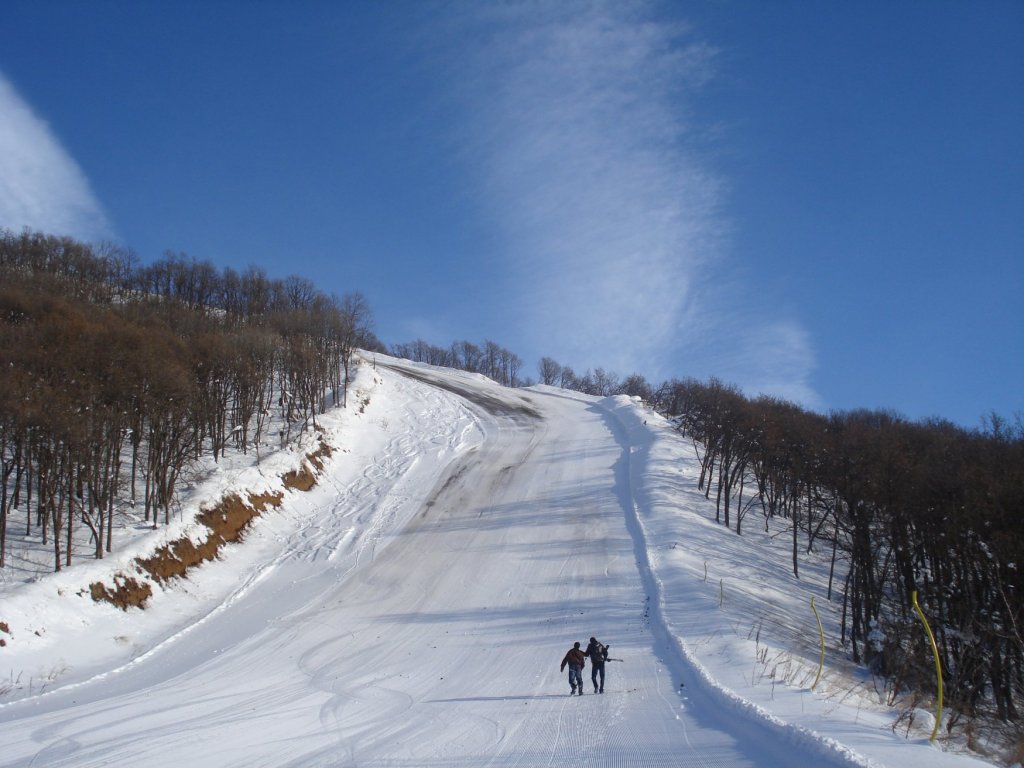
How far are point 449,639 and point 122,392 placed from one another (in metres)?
17.2

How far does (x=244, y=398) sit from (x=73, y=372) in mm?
15188

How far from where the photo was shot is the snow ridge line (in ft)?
26.6

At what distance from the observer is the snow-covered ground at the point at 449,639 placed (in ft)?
33.5

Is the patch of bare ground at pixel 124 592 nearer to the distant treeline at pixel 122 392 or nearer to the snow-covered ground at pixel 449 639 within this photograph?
the snow-covered ground at pixel 449 639

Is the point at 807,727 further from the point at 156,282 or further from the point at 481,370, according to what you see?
the point at 481,370

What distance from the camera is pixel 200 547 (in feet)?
88.4

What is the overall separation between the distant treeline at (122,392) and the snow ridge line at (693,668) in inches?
802

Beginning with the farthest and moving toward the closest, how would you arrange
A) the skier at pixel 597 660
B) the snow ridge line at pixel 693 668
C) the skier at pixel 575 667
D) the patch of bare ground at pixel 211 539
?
the patch of bare ground at pixel 211 539 → the skier at pixel 597 660 → the skier at pixel 575 667 → the snow ridge line at pixel 693 668

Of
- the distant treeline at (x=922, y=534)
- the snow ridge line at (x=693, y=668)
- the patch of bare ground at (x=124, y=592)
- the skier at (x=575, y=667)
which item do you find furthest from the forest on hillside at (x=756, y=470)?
the skier at (x=575, y=667)

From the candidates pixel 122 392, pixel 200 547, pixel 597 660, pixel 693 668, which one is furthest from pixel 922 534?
pixel 122 392

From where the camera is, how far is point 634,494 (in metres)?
38.1

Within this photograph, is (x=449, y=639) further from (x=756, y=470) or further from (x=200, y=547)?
(x=756, y=470)

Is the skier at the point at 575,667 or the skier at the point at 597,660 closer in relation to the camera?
the skier at the point at 575,667

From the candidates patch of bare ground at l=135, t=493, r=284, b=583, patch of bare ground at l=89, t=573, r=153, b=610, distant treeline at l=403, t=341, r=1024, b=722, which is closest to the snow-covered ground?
patch of bare ground at l=89, t=573, r=153, b=610
